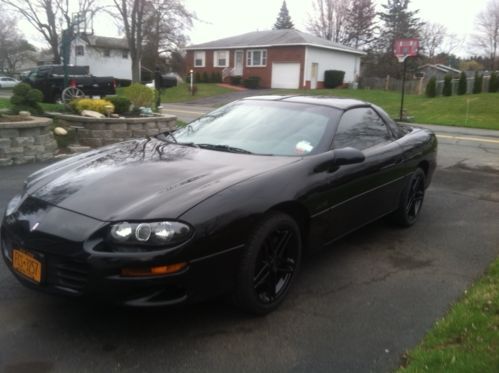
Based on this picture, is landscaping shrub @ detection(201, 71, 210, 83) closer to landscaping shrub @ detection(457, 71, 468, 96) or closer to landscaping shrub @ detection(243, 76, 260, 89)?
landscaping shrub @ detection(243, 76, 260, 89)

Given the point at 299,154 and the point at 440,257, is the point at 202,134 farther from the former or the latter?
the point at 440,257

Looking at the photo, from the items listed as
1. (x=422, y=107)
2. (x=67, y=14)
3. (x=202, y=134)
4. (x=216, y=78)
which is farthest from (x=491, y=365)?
(x=67, y=14)

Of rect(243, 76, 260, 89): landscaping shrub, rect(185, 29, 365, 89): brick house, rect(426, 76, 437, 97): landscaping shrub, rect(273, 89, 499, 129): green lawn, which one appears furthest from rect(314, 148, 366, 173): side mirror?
rect(243, 76, 260, 89): landscaping shrub

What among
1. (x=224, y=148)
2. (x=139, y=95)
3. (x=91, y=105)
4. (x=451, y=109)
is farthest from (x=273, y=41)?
(x=224, y=148)

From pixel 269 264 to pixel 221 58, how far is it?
135 ft

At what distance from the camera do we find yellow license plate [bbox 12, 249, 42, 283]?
2.77 meters

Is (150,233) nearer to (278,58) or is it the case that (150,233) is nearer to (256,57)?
(278,58)

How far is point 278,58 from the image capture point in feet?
126

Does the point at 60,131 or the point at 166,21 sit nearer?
the point at 60,131

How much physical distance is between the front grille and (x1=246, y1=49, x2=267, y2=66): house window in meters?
38.1

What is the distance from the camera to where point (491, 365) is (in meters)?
2.56

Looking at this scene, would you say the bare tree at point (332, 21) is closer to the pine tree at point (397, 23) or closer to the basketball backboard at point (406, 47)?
the pine tree at point (397, 23)

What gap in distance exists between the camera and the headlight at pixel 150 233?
8.64 ft

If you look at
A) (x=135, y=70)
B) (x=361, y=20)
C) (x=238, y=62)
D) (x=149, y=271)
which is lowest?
(x=149, y=271)
